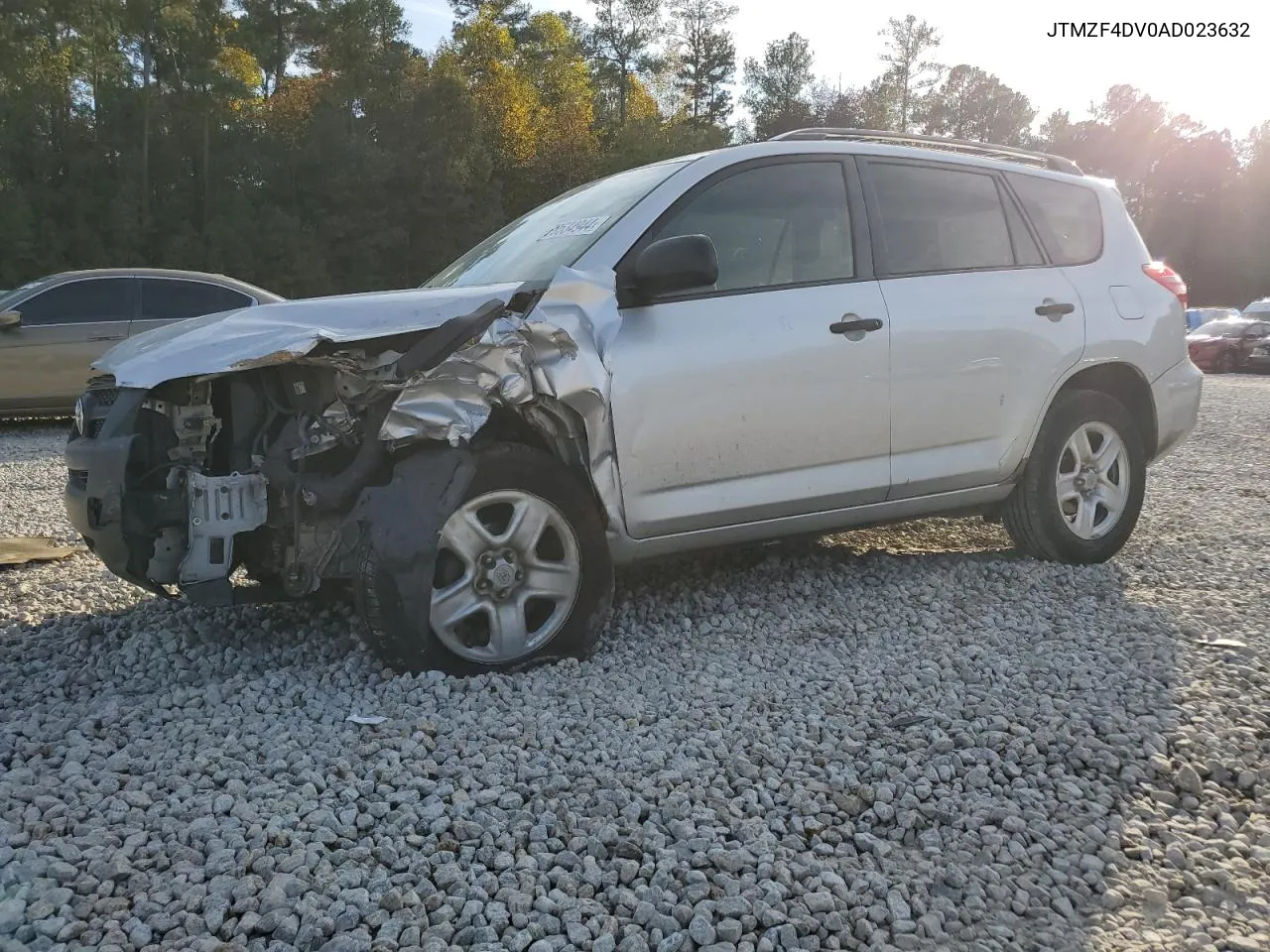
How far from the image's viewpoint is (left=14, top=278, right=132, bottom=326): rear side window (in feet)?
33.8

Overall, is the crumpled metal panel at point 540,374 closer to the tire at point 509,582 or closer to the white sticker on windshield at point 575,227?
the tire at point 509,582

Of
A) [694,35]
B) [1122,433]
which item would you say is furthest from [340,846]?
[694,35]

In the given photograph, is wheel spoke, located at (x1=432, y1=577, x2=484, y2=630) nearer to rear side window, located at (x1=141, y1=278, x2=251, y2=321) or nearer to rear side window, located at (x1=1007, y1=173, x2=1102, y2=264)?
rear side window, located at (x1=1007, y1=173, x2=1102, y2=264)

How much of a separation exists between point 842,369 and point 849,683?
1334 millimetres

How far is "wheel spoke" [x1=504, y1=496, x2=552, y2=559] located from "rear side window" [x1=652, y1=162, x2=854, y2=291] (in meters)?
1.14

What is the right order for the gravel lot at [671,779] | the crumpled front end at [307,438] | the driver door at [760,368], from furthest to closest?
the driver door at [760,368], the crumpled front end at [307,438], the gravel lot at [671,779]

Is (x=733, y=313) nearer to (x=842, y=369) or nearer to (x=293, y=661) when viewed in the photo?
(x=842, y=369)

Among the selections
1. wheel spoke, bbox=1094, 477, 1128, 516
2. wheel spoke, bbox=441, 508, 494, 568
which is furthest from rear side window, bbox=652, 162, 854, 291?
wheel spoke, bbox=1094, 477, 1128, 516

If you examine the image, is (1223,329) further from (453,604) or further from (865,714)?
(453,604)

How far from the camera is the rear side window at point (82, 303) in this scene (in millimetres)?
10289

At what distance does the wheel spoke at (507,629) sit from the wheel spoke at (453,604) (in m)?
0.07

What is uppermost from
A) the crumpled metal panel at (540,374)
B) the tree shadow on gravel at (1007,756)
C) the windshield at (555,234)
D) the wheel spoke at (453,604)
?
the windshield at (555,234)

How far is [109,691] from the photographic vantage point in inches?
145

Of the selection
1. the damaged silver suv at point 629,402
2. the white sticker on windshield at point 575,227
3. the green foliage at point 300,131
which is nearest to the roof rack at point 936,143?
the damaged silver suv at point 629,402
